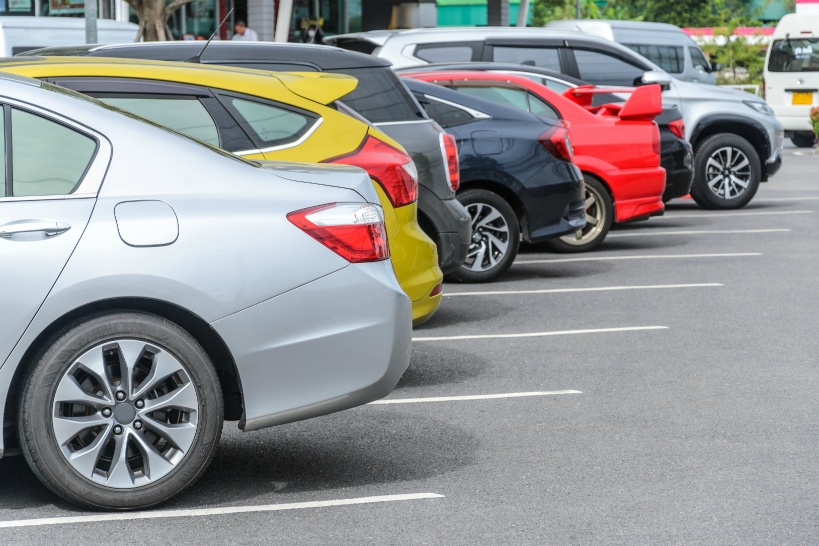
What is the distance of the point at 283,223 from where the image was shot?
189 inches

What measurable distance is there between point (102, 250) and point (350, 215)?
0.89m

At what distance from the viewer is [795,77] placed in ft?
92.8

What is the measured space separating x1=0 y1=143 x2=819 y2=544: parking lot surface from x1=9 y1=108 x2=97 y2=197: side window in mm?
1137

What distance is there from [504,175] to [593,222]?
2421mm

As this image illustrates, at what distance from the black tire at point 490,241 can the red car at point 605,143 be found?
78.8 inches

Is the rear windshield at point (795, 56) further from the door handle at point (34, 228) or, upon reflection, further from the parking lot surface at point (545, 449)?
the door handle at point (34, 228)

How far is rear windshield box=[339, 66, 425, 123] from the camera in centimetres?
798

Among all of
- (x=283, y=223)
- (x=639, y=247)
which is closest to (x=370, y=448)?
(x=283, y=223)

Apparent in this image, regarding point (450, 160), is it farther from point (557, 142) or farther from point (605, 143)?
point (605, 143)

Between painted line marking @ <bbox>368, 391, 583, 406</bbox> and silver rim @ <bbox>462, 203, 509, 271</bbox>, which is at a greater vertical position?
silver rim @ <bbox>462, 203, 509, 271</bbox>

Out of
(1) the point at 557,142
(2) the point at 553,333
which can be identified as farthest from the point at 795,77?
(2) the point at 553,333

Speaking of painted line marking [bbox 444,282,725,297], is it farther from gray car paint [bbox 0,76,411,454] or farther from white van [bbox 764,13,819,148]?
white van [bbox 764,13,819,148]

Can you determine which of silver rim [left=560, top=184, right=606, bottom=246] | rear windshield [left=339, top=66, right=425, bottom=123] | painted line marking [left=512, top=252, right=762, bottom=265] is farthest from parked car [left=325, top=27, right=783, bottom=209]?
rear windshield [left=339, top=66, right=425, bottom=123]

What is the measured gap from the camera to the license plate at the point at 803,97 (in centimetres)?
2827
